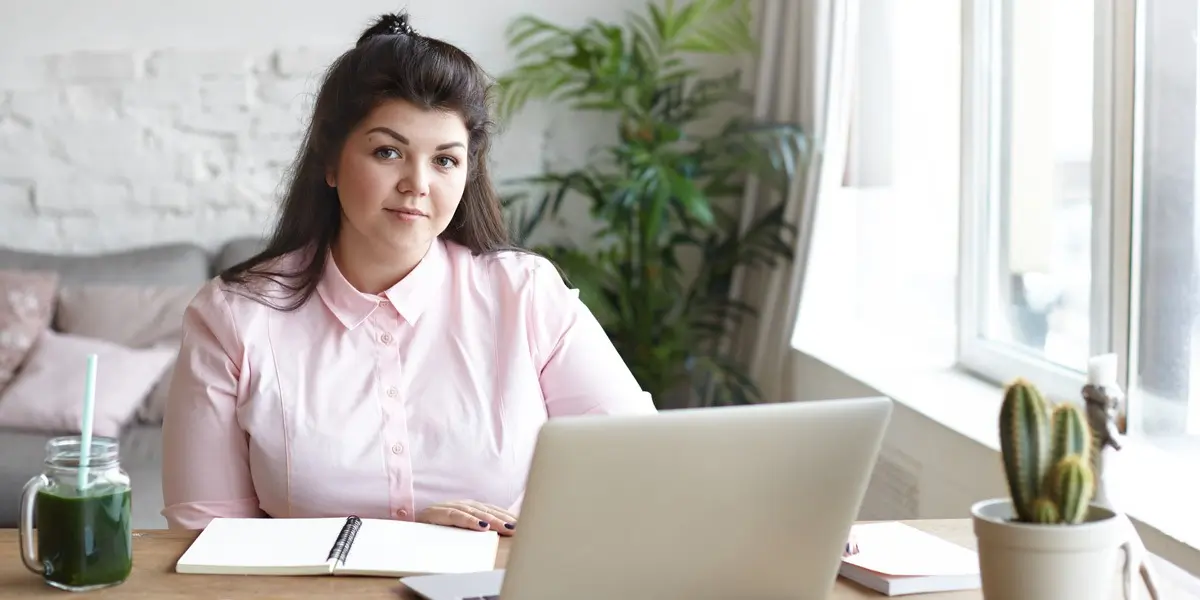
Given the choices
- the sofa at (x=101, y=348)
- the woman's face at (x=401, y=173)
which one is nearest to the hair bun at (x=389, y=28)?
the woman's face at (x=401, y=173)

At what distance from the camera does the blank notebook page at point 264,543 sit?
53.6 inches

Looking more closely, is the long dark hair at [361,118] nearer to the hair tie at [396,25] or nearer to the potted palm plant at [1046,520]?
the hair tie at [396,25]

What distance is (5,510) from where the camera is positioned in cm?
300

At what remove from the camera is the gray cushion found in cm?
378

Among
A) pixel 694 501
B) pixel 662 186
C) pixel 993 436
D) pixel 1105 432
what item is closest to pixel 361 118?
pixel 694 501

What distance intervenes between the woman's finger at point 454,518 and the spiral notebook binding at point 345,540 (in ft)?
0.30

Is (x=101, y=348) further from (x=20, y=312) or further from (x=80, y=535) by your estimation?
(x=80, y=535)

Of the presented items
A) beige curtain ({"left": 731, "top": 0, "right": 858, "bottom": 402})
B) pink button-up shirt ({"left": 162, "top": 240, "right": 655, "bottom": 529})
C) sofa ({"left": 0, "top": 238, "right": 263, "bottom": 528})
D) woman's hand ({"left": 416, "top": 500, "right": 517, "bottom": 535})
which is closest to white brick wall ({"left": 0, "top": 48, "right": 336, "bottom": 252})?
sofa ({"left": 0, "top": 238, "right": 263, "bottom": 528})

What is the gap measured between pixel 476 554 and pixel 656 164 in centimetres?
233

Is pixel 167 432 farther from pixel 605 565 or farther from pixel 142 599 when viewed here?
pixel 605 565

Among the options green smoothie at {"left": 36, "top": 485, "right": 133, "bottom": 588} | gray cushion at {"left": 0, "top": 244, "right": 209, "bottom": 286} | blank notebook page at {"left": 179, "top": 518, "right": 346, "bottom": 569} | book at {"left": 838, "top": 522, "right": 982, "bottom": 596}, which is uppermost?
gray cushion at {"left": 0, "top": 244, "right": 209, "bottom": 286}

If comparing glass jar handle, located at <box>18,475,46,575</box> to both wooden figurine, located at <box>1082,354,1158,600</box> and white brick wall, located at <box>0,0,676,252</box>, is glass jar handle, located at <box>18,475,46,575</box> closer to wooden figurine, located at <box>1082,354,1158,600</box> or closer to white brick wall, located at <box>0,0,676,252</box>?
wooden figurine, located at <box>1082,354,1158,600</box>

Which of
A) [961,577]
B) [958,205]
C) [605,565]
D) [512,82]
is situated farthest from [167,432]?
[512,82]

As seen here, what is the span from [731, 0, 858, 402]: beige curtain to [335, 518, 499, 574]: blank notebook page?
7.27 feet
